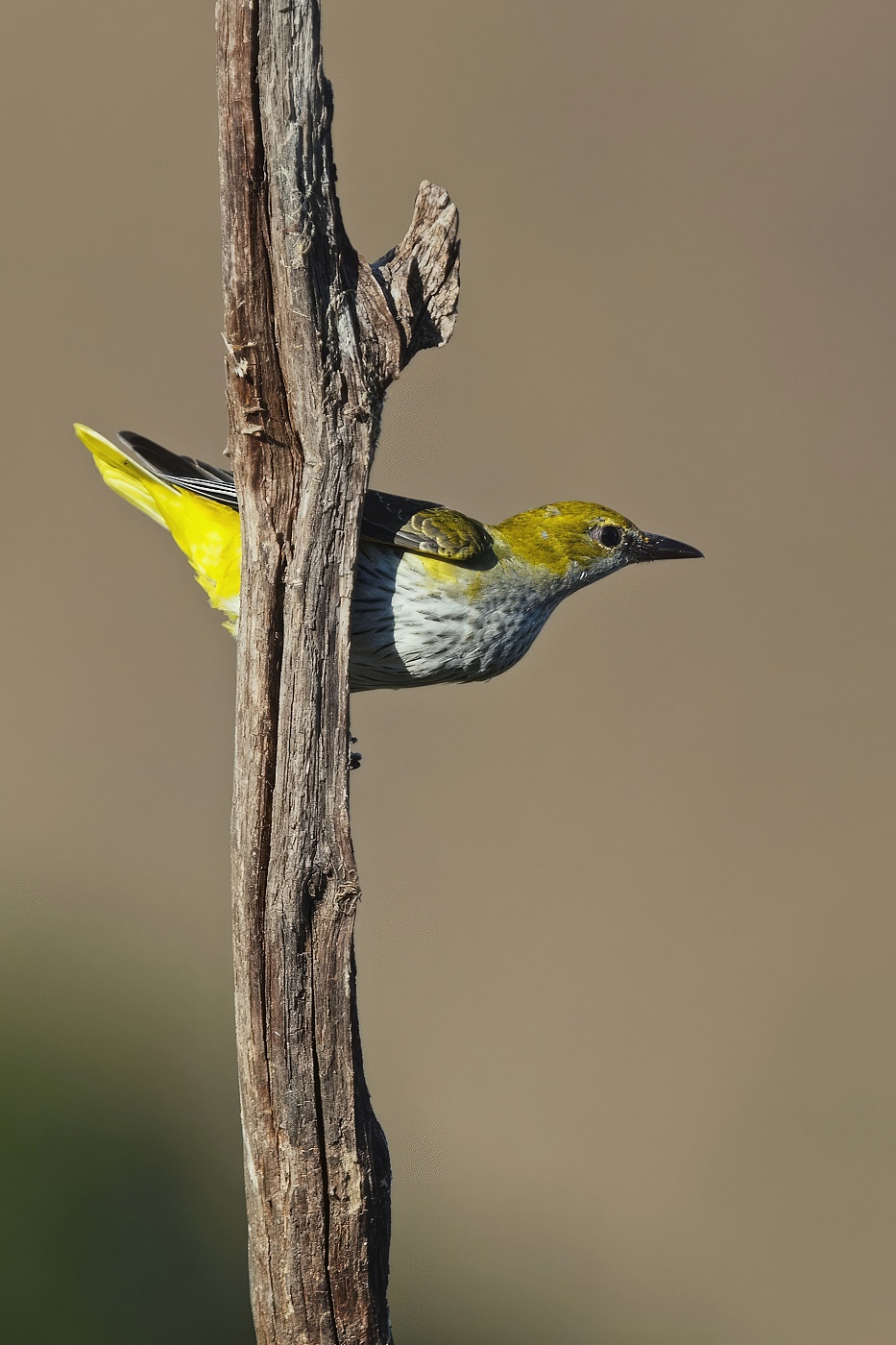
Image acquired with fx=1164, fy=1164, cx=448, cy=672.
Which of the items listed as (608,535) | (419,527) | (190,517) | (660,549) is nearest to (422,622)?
(419,527)

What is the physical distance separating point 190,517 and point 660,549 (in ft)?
5.84

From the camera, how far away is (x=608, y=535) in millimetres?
4402

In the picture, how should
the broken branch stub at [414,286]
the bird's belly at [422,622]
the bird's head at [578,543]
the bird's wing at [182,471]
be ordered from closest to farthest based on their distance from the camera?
the broken branch stub at [414,286] → the bird's wing at [182,471] → the bird's belly at [422,622] → the bird's head at [578,543]

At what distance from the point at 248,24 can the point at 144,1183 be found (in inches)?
233

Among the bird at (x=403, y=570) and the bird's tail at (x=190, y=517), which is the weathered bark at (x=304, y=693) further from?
the bird's tail at (x=190, y=517)

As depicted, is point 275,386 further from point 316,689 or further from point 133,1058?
point 133,1058

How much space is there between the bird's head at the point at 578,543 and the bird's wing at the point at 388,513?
407mm

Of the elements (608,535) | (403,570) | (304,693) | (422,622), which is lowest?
(304,693)

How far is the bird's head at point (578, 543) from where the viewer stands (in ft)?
13.9

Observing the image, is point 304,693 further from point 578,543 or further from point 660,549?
point 660,549

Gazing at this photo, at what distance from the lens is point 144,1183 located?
21.1 feet

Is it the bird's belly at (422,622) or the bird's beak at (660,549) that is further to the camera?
the bird's beak at (660,549)

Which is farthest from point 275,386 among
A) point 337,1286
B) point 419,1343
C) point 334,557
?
point 419,1343

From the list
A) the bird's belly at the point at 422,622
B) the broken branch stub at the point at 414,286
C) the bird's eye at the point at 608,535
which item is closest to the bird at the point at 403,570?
the bird's belly at the point at 422,622
